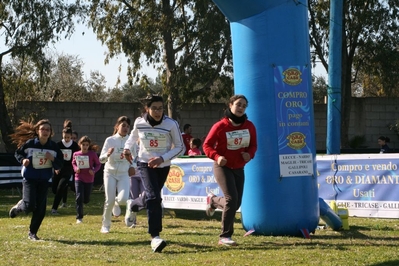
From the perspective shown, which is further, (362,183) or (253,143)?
(362,183)

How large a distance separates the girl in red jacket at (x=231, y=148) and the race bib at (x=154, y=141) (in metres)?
0.64

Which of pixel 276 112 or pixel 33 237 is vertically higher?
pixel 276 112

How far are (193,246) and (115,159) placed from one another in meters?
3.02

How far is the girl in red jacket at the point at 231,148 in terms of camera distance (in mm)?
9906

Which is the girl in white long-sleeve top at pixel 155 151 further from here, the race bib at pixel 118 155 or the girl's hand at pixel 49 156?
the race bib at pixel 118 155

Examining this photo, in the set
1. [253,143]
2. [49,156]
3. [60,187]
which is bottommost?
[60,187]

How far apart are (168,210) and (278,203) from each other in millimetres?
6337

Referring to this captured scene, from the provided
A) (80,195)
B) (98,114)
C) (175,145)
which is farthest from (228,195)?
(98,114)

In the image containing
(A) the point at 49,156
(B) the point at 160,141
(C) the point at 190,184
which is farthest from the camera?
(C) the point at 190,184

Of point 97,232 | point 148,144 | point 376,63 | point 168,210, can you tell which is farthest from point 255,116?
point 376,63

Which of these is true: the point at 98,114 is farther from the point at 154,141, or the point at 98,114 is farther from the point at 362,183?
the point at 154,141

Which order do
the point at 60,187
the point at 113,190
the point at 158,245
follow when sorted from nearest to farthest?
the point at 158,245, the point at 113,190, the point at 60,187

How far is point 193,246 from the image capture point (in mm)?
9852

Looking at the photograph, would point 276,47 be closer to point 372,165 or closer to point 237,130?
point 237,130
